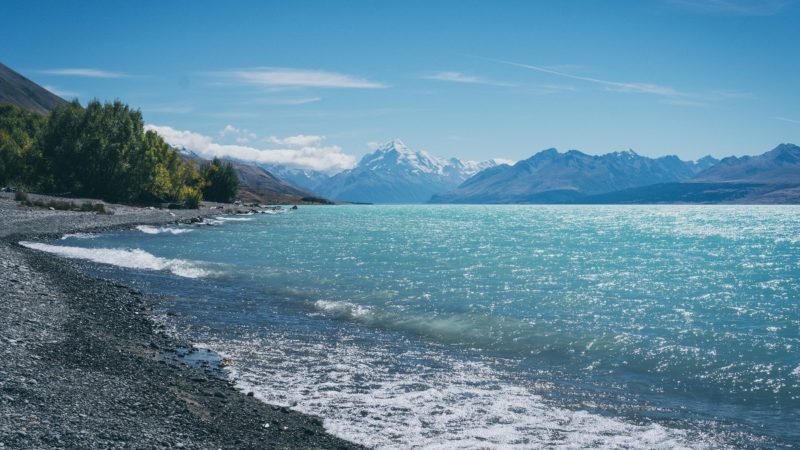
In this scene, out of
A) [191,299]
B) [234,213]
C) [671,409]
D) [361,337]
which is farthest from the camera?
[234,213]

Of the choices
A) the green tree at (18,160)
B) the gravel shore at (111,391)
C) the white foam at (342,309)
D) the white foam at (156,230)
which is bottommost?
the white foam at (342,309)

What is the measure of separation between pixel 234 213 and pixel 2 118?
55876 millimetres

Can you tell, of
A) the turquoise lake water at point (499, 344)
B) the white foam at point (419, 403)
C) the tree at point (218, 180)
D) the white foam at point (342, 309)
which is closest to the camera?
the white foam at point (419, 403)

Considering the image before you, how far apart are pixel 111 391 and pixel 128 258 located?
109ft

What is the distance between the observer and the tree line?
10206 centimetres

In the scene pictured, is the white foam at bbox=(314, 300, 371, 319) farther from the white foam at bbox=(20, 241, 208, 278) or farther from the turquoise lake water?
the white foam at bbox=(20, 241, 208, 278)

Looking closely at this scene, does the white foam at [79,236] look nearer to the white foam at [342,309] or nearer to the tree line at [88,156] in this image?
the white foam at [342,309]

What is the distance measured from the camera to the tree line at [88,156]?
102 metres

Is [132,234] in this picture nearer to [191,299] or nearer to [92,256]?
[92,256]

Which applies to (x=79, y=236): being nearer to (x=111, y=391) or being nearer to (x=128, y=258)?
(x=128, y=258)

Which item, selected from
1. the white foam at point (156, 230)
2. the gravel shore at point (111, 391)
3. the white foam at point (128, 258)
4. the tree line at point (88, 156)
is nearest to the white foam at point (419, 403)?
the gravel shore at point (111, 391)

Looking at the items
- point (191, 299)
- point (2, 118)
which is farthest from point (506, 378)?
point (2, 118)

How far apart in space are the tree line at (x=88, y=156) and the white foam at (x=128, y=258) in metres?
63.5

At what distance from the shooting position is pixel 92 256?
141ft
